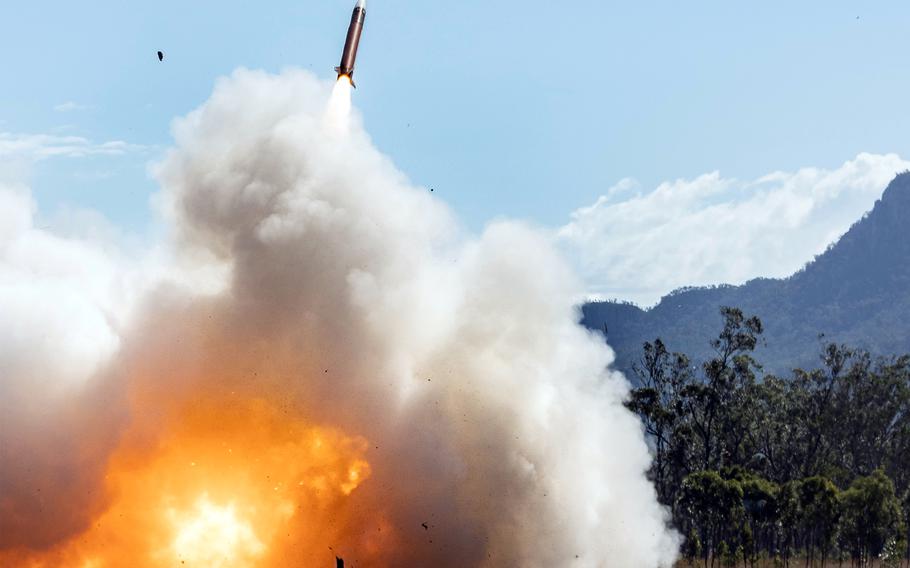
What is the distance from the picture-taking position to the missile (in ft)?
179

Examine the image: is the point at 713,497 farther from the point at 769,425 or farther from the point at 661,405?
the point at 769,425

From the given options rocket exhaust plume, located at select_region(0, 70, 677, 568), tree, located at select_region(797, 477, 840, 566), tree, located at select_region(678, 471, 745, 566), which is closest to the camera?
rocket exhaust plume, located at select_region(0, 70, 677, 568)

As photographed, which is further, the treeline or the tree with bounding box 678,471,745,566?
the treeline

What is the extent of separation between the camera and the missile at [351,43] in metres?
54.6

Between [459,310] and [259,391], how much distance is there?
10.7 meters

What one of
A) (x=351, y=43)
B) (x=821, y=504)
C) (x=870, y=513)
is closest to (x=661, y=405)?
(x=821, y=504)

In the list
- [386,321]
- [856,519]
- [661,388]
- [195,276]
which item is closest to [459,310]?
[386,321]

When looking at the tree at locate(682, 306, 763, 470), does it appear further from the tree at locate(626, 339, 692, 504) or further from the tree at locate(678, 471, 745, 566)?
the tree at locate(678, 471, 745, 566)

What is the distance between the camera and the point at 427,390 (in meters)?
52.3

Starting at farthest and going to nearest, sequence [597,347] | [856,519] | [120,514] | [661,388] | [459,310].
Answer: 1. [661,388]
2. [856,519]
3. [597,347]
4. [459,310]
5. [120,514]

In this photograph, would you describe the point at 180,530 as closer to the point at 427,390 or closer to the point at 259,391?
the point at 259,391

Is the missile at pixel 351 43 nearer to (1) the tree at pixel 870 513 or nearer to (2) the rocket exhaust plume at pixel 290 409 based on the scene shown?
(2) the rocket exhaust plume at pixel 290 409

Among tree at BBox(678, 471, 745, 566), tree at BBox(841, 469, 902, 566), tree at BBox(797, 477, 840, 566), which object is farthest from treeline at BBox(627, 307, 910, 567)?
tree at BBox(841, 469, 902, 566)

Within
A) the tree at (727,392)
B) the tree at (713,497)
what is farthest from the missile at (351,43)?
the tree at (727,392)
